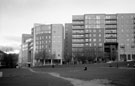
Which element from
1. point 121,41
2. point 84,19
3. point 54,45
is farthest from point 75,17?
point 121,41

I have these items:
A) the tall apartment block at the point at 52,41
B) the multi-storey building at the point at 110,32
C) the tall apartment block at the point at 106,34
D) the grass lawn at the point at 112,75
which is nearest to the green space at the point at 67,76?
the grass lawn at the point at 112,75

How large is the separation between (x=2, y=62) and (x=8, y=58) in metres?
8.66

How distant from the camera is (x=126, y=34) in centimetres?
12875

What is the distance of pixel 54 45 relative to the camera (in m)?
→ 144

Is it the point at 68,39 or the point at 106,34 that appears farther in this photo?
the point at 68,39

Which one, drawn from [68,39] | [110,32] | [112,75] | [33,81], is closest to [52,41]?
[68,39]

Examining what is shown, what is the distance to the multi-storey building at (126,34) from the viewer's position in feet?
418

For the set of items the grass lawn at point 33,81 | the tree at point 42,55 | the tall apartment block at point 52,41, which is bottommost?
the grass lawn at point 33,81

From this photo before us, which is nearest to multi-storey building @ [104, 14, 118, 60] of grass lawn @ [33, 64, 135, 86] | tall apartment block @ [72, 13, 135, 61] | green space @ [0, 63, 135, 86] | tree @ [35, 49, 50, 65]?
tall apartment block @ [72, 13, 135, 61]

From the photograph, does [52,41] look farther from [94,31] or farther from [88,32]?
[94,31]

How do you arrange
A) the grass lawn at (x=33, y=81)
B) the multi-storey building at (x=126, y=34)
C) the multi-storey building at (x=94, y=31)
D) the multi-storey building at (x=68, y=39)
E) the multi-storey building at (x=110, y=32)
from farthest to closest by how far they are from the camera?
1. the multi-storey building at (x=68, y=39)
2. the multi-storey building at (x=110, y=32)
3. the multi-storey building at (x=94, y=31)
4. the multi-storey building at (x=126, y=34)
5. the grass lawn at (x=33, y=81)

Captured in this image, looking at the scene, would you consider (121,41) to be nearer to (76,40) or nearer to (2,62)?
(76,40)

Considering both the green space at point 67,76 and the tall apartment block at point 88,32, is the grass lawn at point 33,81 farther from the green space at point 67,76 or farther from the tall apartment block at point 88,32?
the tall apartment block at point 88,32

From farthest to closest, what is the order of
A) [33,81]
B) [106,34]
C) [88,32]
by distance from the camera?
1. [106,34]
2. [88,32]
3. [33,81]
